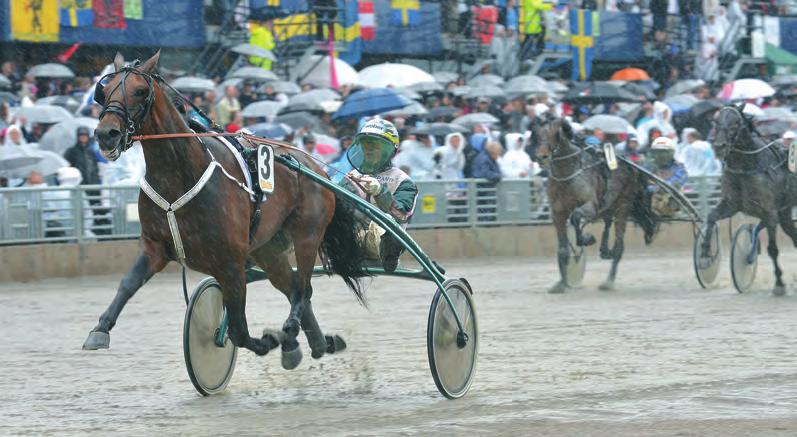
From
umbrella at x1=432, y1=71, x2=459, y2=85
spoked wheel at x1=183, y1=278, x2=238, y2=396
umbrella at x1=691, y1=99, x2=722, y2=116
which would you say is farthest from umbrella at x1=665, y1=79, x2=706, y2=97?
spoked wheel at x1=183, y1=278, x2=238, y2=396

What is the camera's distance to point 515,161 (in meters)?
19.1

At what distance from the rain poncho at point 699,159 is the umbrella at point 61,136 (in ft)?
29.9

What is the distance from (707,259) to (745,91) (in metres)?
11.4

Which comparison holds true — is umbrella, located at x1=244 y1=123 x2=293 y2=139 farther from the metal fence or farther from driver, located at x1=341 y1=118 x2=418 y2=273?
driver, located at x1=341 y1=118 x2=418 y2=273

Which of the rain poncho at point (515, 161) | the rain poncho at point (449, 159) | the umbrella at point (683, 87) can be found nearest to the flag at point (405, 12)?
the umbrella at point (683, 87)

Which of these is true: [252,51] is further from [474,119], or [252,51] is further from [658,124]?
[658,124]

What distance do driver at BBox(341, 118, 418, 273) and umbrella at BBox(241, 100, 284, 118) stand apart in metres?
9.79

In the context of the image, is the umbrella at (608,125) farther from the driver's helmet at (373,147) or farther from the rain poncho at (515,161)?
the driver's helmet at (373,147)

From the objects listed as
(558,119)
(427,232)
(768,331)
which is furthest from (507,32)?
(768,331)

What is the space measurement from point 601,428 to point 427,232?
11.6m

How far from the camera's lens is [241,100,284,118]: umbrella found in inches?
725

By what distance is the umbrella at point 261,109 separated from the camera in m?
18.4

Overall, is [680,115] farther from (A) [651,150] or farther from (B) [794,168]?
(B) [794,168]

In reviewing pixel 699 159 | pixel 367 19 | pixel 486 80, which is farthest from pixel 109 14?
pixel 699 159
